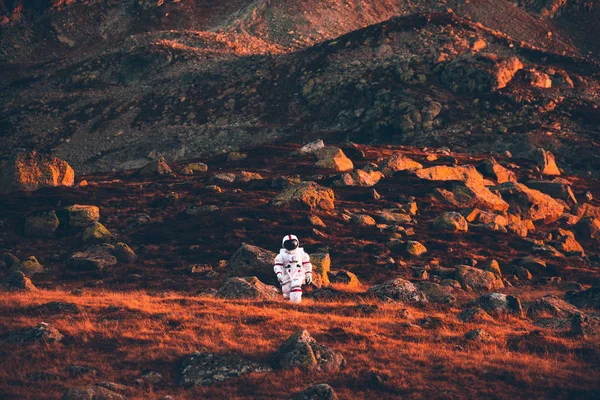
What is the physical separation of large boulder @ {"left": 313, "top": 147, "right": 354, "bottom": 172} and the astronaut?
36090mm

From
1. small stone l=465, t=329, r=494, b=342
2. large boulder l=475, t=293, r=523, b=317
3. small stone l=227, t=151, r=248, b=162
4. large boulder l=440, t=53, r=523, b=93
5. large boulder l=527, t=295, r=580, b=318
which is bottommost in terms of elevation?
large boulder l=527, t=295, r=580, b=318

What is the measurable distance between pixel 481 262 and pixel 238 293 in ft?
63.8

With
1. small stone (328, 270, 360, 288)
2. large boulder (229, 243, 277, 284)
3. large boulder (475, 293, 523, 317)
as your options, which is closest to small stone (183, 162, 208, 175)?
large boulder (229, 243, 277, 284)

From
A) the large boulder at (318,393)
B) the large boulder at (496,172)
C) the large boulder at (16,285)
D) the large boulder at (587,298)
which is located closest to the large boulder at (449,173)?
the large boulder at (496,172)

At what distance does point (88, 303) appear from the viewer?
80.8 ft

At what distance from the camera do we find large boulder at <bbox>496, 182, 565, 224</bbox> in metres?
55.2

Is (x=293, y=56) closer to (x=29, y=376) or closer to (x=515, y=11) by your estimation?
(x=515, y=11)

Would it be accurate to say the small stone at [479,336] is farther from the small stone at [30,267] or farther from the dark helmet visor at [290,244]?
the small stone at [30,267]

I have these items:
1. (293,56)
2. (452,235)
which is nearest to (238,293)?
(452,235)

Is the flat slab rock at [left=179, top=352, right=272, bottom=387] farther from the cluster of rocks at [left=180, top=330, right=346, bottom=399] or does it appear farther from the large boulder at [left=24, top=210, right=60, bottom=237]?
the large boulder at [left=24, top=210, right=60, bottom=237]

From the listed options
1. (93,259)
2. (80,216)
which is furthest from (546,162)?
(93,259)

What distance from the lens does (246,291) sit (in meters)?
27.3

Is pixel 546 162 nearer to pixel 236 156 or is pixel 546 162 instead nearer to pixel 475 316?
pixel 236 156

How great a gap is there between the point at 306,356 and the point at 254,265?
51.8 feet
